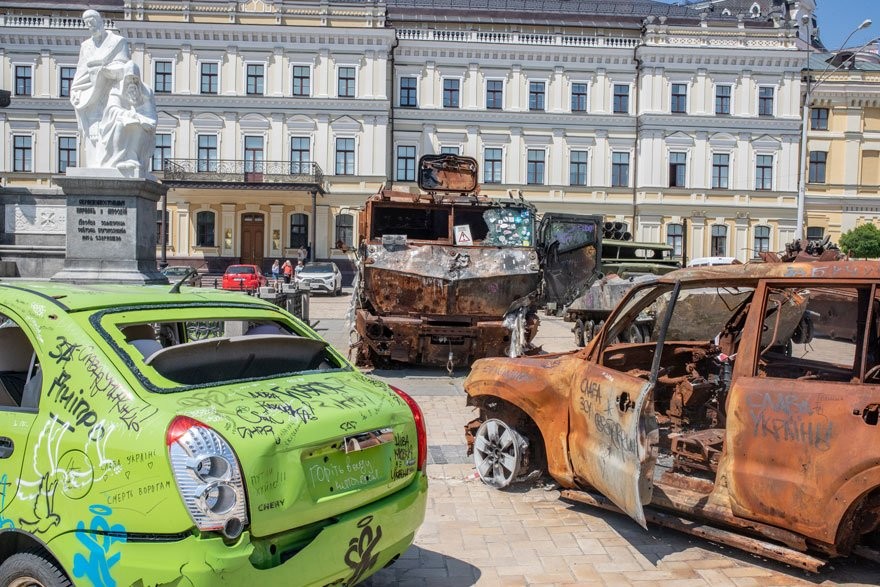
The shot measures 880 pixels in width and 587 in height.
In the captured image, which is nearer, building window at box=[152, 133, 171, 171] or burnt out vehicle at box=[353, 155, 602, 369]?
burnt out vehicle at box=[353, 155, 602, 369]

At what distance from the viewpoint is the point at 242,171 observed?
39.2 metres

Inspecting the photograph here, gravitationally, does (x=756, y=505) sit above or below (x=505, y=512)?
above

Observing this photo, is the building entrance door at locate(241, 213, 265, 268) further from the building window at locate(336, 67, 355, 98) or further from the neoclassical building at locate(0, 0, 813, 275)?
the building window at locate(336, 67, 355, 98)

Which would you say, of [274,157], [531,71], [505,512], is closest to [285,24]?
[274,157]

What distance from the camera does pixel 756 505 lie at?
409 centimetres

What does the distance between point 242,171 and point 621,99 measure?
2172 cm

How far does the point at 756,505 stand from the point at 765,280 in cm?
132

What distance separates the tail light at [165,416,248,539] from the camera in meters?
2.66

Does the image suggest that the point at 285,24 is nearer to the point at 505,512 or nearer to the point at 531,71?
the point at 531,71

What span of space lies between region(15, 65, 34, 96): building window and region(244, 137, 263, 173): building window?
11971 millimetres

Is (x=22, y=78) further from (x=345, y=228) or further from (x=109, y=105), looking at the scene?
(x=109, y=105)

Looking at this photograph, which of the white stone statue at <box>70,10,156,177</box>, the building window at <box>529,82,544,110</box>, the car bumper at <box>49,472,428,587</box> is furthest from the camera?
the building window at <box>529,82,544,110</box>

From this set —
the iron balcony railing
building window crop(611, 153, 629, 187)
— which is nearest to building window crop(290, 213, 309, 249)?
the iron balcony railing

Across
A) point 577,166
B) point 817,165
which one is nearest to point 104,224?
point 577,166
